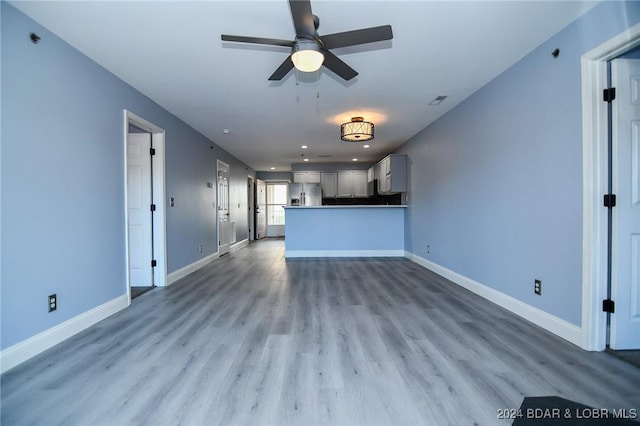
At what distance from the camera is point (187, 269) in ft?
14.6

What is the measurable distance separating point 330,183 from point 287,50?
6.33 metres

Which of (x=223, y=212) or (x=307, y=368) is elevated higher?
(x=223, y=212)

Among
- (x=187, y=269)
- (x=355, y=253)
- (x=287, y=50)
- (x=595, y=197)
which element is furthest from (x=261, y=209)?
(x=595, y=197)

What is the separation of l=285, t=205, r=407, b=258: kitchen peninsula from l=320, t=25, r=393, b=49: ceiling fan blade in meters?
4.26

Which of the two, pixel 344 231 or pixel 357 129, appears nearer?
pixel 357 129

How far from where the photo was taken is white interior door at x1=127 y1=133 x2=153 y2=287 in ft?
12.3

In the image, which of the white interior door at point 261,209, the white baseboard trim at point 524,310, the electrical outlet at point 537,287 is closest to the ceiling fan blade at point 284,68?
the electrical outlet at point 537,287

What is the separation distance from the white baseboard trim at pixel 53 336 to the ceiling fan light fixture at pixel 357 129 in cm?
360

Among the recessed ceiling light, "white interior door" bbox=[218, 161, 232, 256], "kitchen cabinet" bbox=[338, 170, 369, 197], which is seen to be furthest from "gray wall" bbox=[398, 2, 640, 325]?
"white interior door" bbox=[218, 161, 232, 256]

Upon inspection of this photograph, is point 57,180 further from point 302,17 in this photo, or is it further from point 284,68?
point 302,17

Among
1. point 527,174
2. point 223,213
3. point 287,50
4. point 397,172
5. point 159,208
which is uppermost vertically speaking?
point 287,50

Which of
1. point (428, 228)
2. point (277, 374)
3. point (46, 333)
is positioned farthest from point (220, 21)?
point (428, 228)

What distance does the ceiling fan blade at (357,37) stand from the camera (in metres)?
1.76

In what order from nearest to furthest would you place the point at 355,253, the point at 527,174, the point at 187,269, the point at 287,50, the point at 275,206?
the point at 287,50
the point at 527,174
the point at 187,269
the point at 355,253
the point at 275,206
